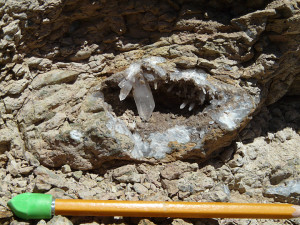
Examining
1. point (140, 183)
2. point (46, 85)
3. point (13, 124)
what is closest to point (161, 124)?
point (140, 183)

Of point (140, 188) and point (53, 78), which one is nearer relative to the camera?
point (140, 188)

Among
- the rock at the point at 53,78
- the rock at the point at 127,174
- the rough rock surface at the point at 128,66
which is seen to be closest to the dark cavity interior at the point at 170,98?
the rough rock surface at the point at 128,66

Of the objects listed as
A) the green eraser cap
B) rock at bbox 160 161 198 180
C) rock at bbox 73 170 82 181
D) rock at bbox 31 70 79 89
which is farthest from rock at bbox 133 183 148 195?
rock at bbox 31 70 79 89

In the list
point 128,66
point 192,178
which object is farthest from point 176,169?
point 128,66

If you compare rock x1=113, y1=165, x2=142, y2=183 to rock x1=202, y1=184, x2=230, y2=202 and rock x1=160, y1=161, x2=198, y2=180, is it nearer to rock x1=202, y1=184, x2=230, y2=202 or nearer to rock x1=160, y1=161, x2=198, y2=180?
rock x1=160, y1=161, x2=198, y2=180

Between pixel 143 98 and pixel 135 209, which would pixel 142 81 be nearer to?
pixel 143 98

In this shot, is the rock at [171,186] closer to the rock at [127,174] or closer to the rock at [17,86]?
the rock at [127,174]

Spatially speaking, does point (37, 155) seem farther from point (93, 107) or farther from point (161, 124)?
point (161, 124)
